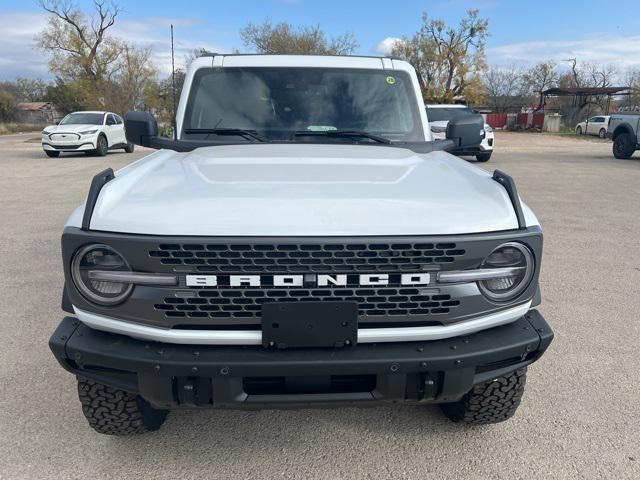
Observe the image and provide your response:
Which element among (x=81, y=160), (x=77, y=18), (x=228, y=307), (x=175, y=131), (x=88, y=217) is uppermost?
(x=77, y=18)

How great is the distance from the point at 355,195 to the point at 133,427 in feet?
5.05

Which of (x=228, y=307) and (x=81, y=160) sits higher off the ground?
(x=228, y=307)

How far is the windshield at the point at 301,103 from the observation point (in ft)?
11.5

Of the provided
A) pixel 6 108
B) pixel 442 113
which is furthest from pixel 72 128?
pixel 6 108

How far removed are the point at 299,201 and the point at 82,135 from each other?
1755 centimetres

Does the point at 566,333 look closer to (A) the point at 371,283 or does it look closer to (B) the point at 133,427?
(A) the point at 371,283

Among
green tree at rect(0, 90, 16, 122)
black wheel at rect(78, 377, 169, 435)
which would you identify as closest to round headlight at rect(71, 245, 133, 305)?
black wheel at rect(78, 377, 169, 435)

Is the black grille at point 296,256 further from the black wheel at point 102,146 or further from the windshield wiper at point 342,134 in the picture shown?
the black wheel at point 102,146

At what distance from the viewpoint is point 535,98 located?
2410 inches

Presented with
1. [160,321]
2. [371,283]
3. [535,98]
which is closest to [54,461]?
[160,321]

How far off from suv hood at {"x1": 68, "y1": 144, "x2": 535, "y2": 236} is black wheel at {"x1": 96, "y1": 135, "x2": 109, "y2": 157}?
1698 centimetres

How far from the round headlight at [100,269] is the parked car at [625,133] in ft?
60.6

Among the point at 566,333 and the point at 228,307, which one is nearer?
the point at 228,307

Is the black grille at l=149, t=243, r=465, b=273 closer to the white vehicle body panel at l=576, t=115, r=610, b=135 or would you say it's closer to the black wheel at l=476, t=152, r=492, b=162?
the black wheel at l=476, t=152, r=492, b=162
